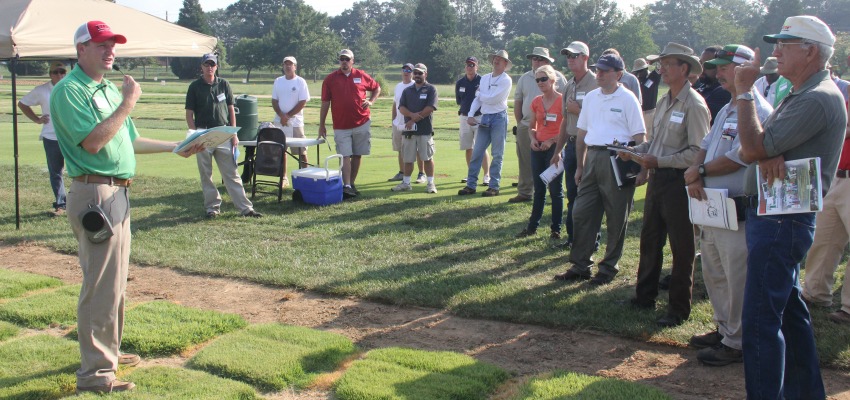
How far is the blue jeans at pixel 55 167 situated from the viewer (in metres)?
10.5

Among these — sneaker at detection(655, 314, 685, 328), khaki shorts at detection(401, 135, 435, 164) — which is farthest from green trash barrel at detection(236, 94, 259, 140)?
sneaker at detection(655, 314, 685, 328)

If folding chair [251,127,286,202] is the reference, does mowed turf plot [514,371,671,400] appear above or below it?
below

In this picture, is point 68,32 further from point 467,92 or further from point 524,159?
point 524,159

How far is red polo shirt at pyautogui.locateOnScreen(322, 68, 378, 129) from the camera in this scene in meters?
11.6

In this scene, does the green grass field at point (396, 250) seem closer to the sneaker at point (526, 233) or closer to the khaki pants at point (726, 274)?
the sneaker at point (526, 233)

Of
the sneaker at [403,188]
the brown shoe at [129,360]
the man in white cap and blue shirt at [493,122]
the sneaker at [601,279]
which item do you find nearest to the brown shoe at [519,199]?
the man in white cap and blue shirt at [493,122]

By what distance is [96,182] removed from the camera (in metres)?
4.66

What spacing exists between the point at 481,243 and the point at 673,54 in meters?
3.58

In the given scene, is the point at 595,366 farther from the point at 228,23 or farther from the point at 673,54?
the point at 228,23

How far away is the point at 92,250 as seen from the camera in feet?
15.2

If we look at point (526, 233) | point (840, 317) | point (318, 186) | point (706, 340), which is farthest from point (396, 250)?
point (840, 317)

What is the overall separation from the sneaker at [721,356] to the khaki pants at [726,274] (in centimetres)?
4

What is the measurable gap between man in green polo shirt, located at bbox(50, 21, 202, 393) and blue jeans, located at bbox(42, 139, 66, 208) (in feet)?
21.3

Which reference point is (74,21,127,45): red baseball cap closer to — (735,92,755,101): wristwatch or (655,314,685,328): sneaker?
(735,92,755,101): wristwatch
